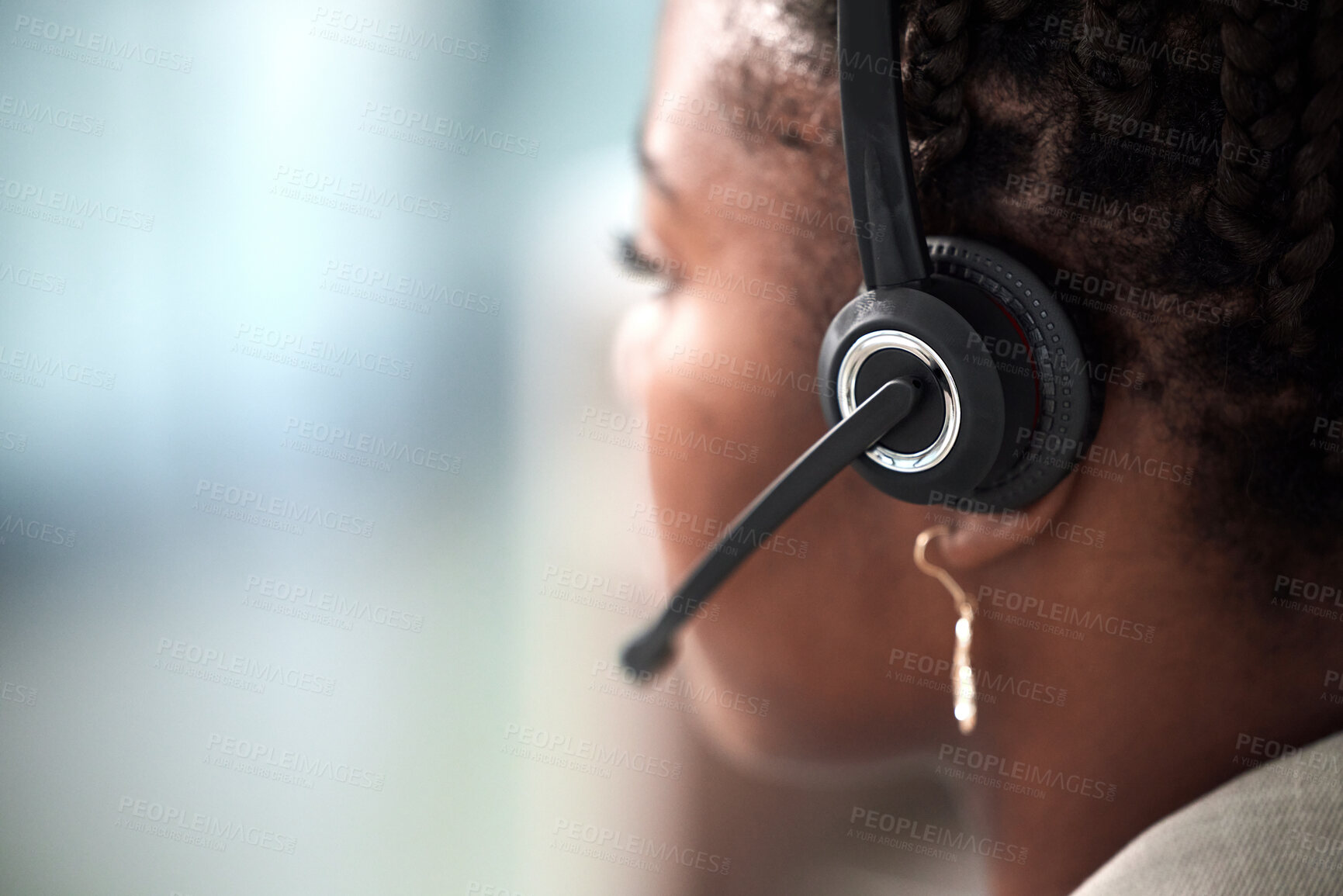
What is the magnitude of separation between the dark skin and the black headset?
0.03 meters

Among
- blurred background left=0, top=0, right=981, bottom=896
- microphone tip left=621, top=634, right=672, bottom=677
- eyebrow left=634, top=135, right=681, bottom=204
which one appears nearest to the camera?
microphone tip left=621, top=634, right=672, bottom=677

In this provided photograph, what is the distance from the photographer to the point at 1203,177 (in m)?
0.39

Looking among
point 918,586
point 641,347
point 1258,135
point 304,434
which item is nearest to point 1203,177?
point 1258,135

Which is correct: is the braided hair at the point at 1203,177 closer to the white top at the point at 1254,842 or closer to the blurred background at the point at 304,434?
the white top at the point at 1254,842

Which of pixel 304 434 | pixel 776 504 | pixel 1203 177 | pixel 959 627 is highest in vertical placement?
pixel 1203 177

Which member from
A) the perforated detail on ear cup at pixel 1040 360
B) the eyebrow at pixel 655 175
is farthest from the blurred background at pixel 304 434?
the perforated detail on ear cup at pixel 1040 360

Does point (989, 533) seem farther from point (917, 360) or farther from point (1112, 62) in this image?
point (1112, 62)

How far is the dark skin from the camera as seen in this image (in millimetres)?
458

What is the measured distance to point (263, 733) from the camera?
1.42 metres

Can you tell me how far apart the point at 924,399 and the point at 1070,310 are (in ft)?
0.27

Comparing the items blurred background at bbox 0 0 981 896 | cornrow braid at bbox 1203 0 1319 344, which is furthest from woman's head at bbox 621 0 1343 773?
blurred background at bbox 0 0 981 896

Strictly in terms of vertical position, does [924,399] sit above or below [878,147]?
below

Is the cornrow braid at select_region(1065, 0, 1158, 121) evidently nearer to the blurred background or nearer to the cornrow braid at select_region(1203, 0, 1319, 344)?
the cornrow braid at select_region(1203, 0, 1319, 344)

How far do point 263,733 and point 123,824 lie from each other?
0.25 meters
